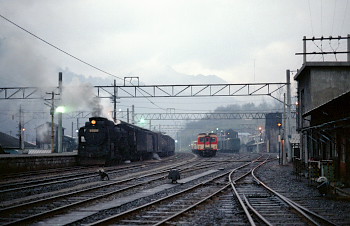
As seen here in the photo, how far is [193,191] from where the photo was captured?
45.0ft

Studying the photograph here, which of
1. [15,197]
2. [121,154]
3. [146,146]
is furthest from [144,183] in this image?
[146,146]

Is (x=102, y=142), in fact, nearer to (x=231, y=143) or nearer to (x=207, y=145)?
(x=207, y=145)

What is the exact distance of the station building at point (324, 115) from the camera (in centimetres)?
1549

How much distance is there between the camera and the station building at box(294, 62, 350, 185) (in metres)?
15.5

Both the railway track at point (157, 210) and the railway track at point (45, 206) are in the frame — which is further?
the railway track at point (45, 206)

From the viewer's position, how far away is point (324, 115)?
18062mm

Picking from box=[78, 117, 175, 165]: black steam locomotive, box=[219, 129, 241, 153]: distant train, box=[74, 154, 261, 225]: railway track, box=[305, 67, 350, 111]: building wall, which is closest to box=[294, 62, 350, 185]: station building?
box=[305, 67, 350, 111]: building wall

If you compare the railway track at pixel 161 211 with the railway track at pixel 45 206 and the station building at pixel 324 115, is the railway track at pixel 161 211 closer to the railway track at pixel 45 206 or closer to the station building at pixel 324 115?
the railway track at pixel 45 206

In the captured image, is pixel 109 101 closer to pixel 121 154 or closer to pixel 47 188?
pixel 121 154

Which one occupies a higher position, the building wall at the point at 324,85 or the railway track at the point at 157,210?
the building wall at the point at 324,85

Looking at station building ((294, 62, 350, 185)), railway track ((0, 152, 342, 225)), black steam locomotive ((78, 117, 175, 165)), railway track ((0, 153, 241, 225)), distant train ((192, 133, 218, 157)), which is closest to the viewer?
railway track ((0, 152, 342, 225))

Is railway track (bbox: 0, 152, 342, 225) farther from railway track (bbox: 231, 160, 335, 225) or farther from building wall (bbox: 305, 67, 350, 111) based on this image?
building wall (bbox: 305, 67, 350, 111)

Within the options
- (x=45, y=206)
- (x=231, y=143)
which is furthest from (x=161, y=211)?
(x=231, y=143)

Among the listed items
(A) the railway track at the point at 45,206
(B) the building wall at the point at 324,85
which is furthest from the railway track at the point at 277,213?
(B) the building wall at the point at 324,85
